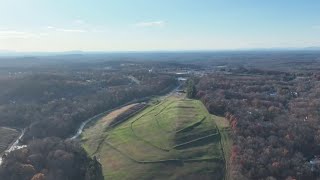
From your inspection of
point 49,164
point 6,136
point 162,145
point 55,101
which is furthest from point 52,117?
point 49,164

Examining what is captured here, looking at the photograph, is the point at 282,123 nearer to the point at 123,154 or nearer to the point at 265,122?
the point at 265,122

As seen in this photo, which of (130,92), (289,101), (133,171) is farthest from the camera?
(130,92)

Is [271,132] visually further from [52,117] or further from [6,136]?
[6,136]

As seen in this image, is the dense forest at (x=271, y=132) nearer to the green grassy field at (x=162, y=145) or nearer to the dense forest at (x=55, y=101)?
the green grassy field at (x=162, y=145)

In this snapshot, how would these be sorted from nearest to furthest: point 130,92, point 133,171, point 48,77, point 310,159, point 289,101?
point 133,171 < point 310,159 < point 289,101 < point 130,92 < point 48,77

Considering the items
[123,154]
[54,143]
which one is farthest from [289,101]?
[54,143]

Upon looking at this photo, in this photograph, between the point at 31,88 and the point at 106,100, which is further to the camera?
the point at 31,88
